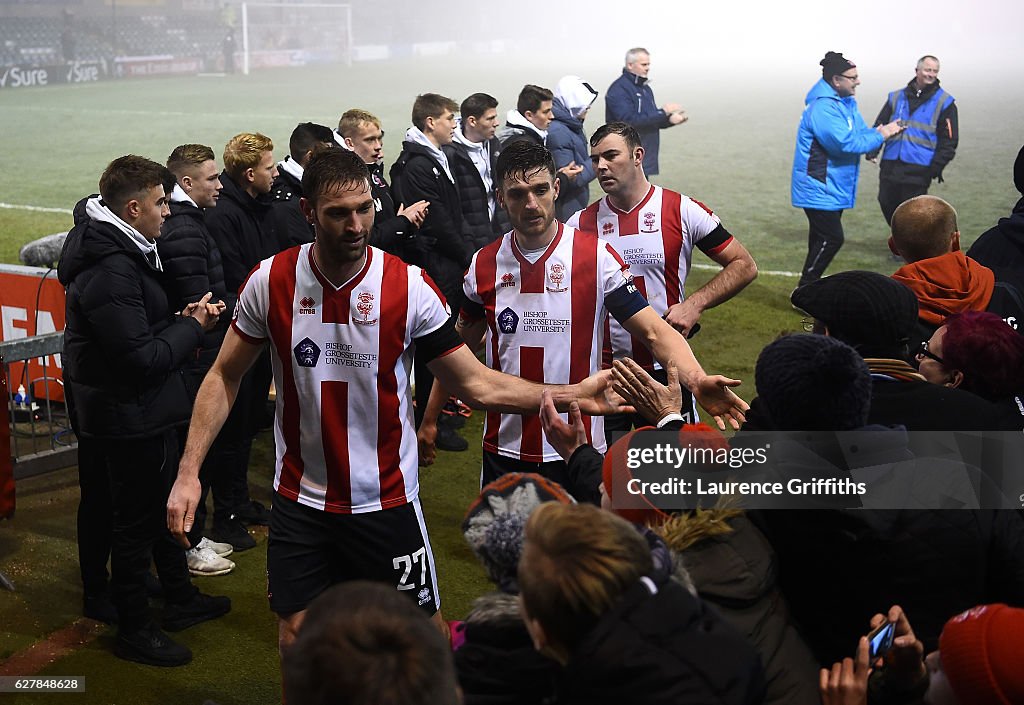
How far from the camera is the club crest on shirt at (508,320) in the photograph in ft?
15.6

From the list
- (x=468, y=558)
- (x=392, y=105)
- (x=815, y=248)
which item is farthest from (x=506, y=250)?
(x=392, y=105)

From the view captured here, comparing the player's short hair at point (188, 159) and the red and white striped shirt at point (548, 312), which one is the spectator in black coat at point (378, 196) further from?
the red and white striped shirt at point (548, 312)

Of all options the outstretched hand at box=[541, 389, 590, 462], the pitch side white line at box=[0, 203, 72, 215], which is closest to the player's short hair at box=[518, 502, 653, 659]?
the outstretched hand at box=[541, 389, 590, 462]

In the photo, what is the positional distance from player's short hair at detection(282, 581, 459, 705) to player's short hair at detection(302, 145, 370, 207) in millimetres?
2091

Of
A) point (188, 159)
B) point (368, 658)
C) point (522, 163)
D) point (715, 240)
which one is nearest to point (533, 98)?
point (715, 240)

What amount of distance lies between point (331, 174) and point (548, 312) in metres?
1.34

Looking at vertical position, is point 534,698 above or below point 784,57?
below

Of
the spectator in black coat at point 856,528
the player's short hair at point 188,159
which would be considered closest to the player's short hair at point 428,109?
the player's short hair at point 188,159

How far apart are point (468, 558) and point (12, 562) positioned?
2359mm

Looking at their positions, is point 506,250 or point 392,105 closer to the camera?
point 506,250

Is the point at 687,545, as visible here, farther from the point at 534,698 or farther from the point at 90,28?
the point at 90,28

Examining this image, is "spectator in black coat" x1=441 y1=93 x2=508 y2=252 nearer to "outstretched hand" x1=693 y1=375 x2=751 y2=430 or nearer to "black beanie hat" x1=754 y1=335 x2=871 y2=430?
"outstretched hand" x1=693 y1=375 x2=751 y2=430

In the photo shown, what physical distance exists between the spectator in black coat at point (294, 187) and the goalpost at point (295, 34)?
33.1 metres

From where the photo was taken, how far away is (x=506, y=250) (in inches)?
190
